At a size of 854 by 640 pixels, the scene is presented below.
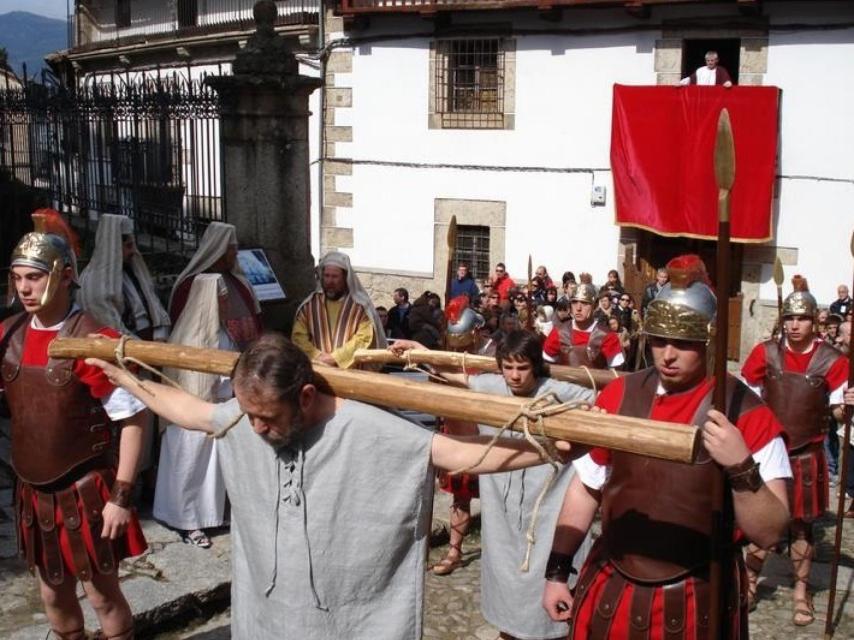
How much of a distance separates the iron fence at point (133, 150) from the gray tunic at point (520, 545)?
14.2 ft

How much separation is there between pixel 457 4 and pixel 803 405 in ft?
37.4

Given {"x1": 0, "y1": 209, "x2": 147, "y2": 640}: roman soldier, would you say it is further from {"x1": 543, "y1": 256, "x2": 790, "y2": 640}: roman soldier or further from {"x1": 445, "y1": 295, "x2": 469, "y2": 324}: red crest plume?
{"x1": 445, "y1": 295, "x2": 469, "y2": 324}: red crest plume

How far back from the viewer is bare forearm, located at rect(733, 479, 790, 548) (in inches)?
118

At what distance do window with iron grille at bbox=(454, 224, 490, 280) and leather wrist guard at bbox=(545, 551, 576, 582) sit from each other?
43.9 ft

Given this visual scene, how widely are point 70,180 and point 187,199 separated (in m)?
2.37

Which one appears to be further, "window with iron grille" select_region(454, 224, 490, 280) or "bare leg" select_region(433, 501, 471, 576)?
"window with iron grille" select_region(454, 224, 490, 280)

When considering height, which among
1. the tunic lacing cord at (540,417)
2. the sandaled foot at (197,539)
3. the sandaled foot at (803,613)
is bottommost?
the sandaled foot at (803,613)

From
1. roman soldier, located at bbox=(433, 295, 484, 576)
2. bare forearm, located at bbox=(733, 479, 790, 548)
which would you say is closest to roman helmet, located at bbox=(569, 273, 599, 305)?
roman soldier, located at bbox=(433, 295, 484, 576)

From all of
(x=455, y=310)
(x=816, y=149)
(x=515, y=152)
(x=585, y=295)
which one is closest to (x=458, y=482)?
(x=455, y=310)

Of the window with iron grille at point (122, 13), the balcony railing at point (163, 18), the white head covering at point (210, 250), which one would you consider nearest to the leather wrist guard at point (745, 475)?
the white head covering at point (210, 250)

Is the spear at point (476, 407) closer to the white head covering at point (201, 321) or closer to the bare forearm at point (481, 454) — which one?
the bare forearm at point (481, 454)

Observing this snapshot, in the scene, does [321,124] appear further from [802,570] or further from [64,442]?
[64,442]

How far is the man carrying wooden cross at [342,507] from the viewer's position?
10.2ft

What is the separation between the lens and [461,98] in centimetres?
1678
